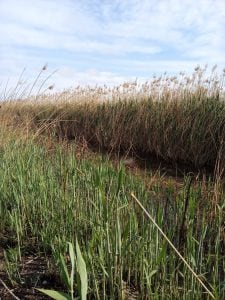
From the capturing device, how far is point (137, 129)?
20.3 ft

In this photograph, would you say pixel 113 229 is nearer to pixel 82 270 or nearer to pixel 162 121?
pixel 82 270

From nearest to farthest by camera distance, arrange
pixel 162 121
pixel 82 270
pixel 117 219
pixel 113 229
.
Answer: pixel 82 270 < pixel 117 219 < pixel 113 229 < pixel 162 121

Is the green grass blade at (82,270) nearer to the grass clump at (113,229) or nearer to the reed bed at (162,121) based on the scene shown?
the grass clump at (113,229)

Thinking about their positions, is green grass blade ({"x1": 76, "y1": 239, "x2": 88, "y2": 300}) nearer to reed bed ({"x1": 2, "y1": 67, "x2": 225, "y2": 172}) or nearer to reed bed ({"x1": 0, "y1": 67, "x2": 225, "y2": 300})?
reed bed ({"x1": 0, "y1": 67, "x2": 225, "y2": 300})

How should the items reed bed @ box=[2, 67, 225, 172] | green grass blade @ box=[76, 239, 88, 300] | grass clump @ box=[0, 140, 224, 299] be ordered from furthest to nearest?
1. reed bed @ box=[2, 67, 225, 172]
2. grass clump @ box=[0, 140, 224, 299]
3. green grass blade @ box=[76, 239, 88, 300]

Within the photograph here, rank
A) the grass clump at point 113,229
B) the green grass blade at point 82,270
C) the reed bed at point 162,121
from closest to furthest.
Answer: the green grass blade at point 82,270
the grass clump at point 113,229
the reed bed at point 162,121

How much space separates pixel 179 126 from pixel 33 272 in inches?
157

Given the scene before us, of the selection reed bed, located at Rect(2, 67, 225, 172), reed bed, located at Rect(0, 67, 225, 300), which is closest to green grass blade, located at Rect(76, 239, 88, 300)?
reed bed, located at Rect(0, 67, 225, 300)

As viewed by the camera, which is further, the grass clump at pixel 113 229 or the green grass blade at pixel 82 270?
the grass clump at pixel 113 229

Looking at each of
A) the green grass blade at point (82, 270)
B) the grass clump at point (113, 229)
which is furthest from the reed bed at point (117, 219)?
the green grass blade at point (82, 270)

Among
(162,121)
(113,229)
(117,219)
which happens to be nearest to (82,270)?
(117,219)

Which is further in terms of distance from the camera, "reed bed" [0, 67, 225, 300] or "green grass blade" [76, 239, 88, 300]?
"reed bed" [0, 67, 225, 300]

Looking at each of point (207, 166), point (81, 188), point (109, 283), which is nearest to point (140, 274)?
point (109, 283)

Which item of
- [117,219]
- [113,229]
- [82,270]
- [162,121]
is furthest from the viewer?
[162,121]
